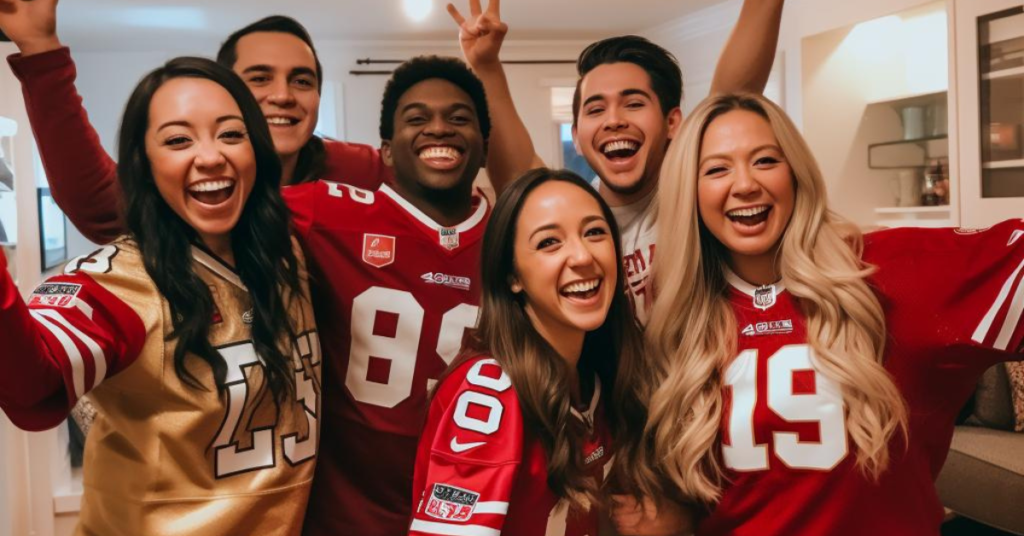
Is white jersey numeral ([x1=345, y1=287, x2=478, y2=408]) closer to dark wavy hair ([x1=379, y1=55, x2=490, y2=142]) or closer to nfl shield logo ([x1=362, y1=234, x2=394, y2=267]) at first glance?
nfl shield logo ([x1=362, y1=234, x2=394, y2=267])

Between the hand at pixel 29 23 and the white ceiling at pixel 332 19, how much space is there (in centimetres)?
504

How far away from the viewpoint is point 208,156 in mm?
1459

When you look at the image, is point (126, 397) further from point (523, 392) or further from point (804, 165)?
point (804, 165)

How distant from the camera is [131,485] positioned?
141 centimetres

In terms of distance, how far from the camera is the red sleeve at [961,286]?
1.38 meters

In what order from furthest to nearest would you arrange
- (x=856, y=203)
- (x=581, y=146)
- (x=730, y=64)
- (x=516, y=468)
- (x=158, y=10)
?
1. (x=158, y=10)
2. (x=856, y=203)
3. (x=581, y=146)
4. (x=730, y=64)
5. (x=516, y=468)

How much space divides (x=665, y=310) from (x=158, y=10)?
5.97 m

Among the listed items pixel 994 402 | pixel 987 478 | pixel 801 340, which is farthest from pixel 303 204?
pixel 994 402

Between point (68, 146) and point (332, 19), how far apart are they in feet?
19.1

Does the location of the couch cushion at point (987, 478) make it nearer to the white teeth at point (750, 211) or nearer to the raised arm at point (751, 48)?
the raised arm at point (751, 48)

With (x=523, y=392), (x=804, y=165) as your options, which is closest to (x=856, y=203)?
(x=804, y=165)

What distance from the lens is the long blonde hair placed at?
4.77 ft

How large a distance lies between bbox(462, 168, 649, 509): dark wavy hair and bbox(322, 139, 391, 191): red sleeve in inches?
34.9

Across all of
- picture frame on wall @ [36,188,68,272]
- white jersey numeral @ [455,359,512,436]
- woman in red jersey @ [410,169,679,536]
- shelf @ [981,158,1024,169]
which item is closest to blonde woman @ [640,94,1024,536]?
woman in red jersey @ [410,169,679,536]
